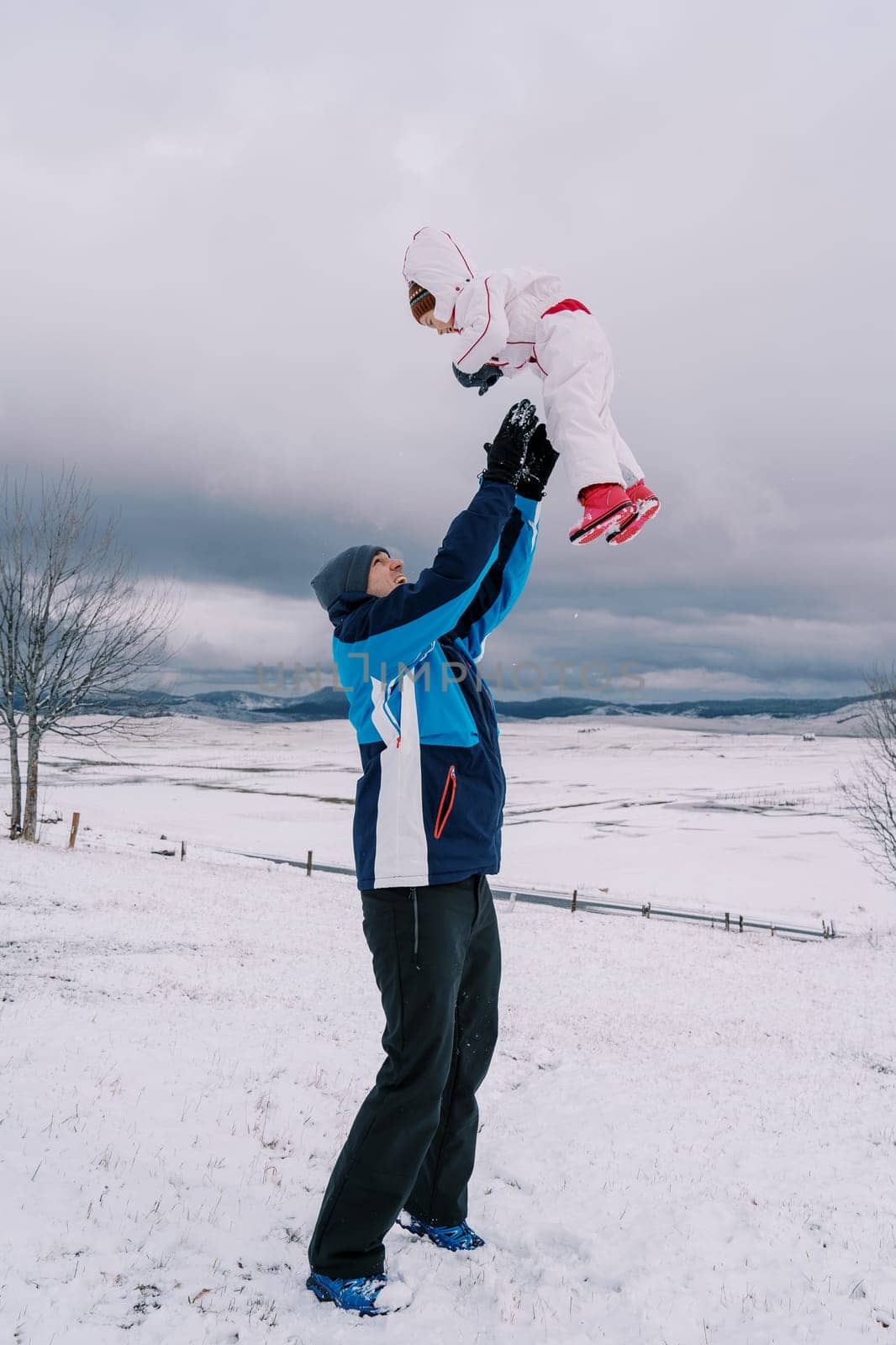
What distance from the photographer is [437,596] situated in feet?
8.98

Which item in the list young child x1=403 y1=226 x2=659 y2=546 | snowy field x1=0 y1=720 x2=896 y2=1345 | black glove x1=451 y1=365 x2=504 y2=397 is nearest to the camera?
snowy field x1=0 y1=720 x2=896 y2=1345

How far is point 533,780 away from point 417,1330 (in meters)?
91.9

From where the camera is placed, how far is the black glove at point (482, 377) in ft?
10.8

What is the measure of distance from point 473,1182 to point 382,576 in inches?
121

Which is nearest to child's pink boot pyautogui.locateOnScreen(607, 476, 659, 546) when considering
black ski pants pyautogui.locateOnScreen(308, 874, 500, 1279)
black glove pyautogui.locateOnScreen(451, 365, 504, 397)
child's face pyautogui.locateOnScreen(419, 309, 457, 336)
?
black glove pyautogui.locateOnScreen(451, 365, 504, 397)

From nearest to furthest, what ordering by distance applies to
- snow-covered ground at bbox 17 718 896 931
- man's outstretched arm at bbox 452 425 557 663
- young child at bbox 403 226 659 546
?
1. young child at bbox 403 226 659 546
2. man's outstretched arm at bbox 452 425 557 663
3. snow-covered ground at bbox 17 718 896 931

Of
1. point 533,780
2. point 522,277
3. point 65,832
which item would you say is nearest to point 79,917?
point 522,277

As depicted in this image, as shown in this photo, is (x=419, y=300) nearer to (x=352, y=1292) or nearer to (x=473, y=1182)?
(x=352, y=1292)

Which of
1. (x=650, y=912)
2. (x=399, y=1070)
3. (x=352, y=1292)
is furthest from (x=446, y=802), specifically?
(x=650, y=912)

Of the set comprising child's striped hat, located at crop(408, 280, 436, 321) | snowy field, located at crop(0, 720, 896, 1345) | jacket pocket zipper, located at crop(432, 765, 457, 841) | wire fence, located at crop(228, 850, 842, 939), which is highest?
child's striped hat, located at crop(408, 280, 436, 321)

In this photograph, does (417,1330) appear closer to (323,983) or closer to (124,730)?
(323,983)

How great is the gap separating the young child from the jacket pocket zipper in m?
1.00

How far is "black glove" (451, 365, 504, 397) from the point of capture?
3.28 metres

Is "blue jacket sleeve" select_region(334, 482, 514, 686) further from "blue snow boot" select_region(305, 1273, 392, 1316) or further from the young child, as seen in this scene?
"blue snow boot" select_region(305, 1273, 392, 1316)
